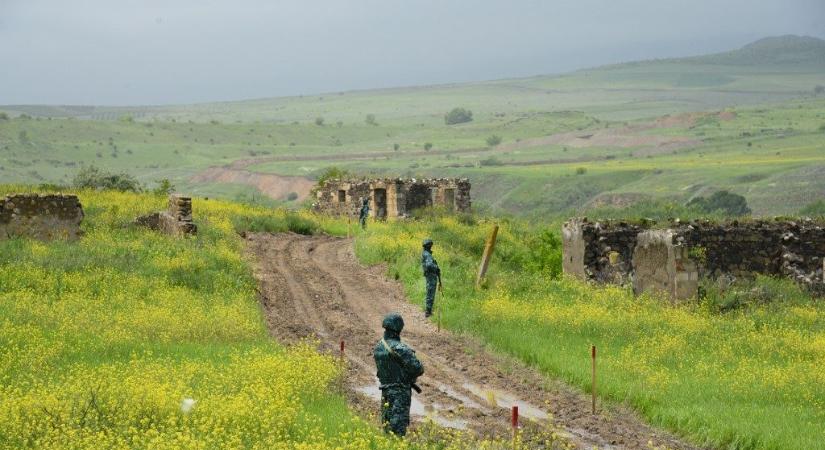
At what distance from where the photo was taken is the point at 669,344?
2045cm

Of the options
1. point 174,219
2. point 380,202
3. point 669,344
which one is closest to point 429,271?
point 669,344

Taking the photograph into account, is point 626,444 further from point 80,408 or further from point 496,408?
point 80,408

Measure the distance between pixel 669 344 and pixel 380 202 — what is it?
100 ft

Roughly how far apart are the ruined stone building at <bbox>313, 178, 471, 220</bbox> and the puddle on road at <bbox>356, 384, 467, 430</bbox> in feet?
103

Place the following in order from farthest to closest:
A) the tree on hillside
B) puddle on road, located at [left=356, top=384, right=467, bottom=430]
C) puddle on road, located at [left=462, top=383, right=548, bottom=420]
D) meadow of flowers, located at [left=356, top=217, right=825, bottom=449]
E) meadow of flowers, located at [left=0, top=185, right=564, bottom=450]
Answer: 1. the tree on hillside
2. puddle on road, located at [left=462, top=383, right=548, bottom=420]
3. puddle on road, located at [left=356, top=384, right=467, bottom=430]
4. meadow of flowers, located at [left=356, top=217, right=825, bottom=449]
5. meadow of flowers, located at [left=0, top=185, right=564, bottom=450]

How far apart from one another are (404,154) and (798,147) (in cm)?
6022

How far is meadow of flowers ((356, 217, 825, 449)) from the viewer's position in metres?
15.8

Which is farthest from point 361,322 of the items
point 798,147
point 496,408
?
point 798,147

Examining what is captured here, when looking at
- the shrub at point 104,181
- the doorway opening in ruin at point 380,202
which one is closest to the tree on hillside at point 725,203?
the doorway opening in ruin at point 380,202

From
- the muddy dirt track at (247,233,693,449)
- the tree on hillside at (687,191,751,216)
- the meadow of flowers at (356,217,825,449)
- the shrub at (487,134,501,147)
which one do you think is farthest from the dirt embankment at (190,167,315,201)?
the meadow of flowers at (356,217,825,449)

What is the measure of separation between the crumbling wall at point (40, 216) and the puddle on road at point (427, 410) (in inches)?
628

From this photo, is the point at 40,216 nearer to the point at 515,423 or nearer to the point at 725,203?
the point at 515,423

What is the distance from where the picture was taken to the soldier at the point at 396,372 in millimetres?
14008

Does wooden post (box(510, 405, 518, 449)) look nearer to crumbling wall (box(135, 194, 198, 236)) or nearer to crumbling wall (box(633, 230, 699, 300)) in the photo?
crumbling wall (box(633, 230, 699, 300))
